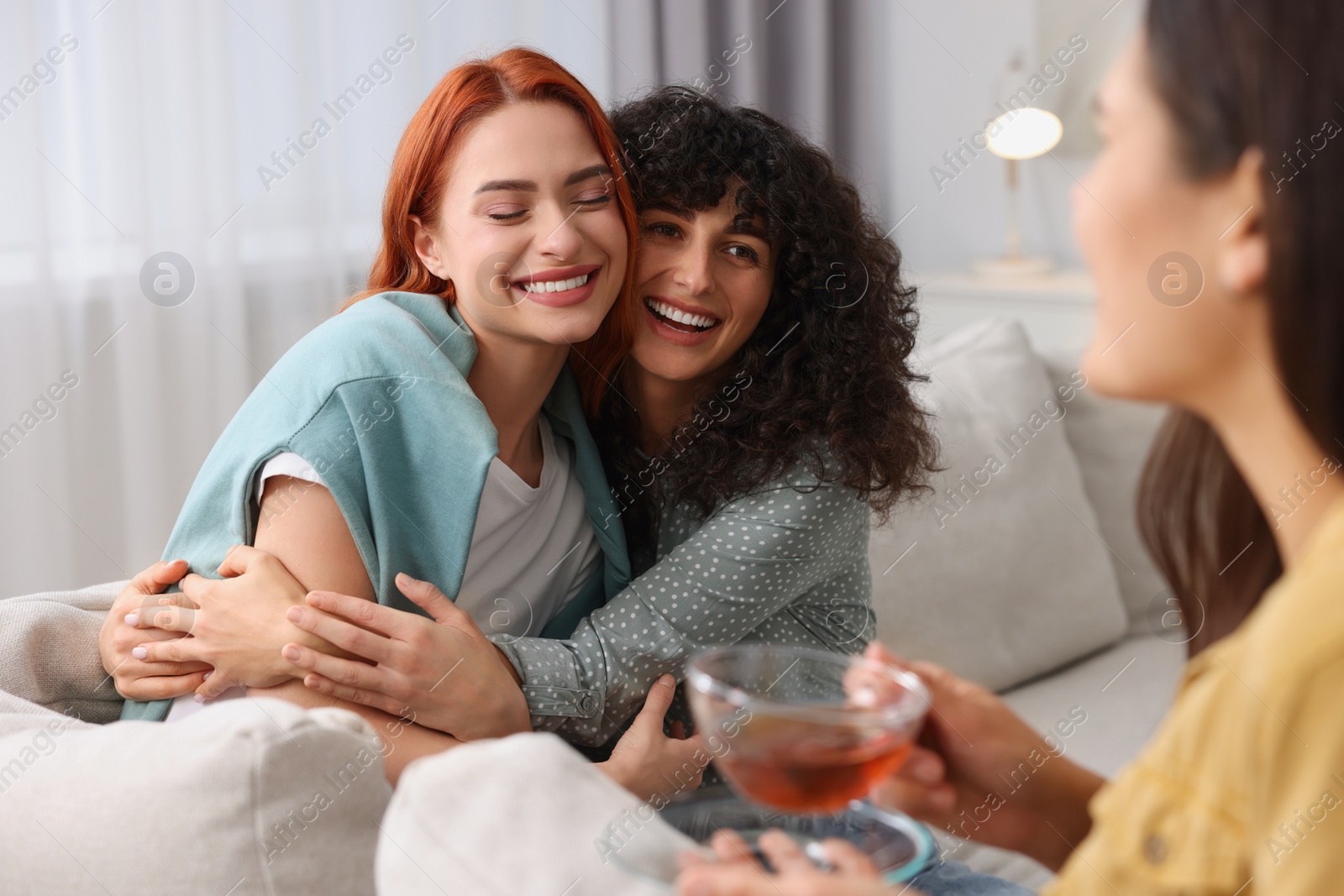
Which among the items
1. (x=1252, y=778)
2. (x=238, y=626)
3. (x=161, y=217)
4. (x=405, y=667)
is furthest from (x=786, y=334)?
(x=161, y=217)

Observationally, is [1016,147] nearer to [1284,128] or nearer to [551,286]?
[551,286]

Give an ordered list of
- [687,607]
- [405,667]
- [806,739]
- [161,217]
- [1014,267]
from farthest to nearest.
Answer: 1. [1014,267]
2. [161,217]
3. [687,607]
4. [405,667]
5. [806,739]

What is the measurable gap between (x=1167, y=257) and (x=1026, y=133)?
294cm

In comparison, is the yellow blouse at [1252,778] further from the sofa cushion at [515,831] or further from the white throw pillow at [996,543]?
the white throw pillow at [996,543]

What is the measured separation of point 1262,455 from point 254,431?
3.38ft

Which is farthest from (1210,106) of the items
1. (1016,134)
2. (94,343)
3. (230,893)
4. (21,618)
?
(1016,134)

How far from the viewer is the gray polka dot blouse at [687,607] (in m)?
1.38

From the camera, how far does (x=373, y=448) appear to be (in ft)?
4.31

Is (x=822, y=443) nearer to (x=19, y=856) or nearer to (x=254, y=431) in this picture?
(x=254, y=431)

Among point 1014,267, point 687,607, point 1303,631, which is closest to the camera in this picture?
point 1303,631

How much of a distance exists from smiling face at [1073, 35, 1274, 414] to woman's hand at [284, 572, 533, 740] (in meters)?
0.78

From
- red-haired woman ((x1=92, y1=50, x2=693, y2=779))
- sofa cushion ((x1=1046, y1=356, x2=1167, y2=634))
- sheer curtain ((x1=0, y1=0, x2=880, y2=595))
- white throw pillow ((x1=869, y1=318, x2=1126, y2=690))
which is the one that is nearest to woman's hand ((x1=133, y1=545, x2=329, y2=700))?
red-haired woman ((x1=92, y1=50, x2=693, y2=779))

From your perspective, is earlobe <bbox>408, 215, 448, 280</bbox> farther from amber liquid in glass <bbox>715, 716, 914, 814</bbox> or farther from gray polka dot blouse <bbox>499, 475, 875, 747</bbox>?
amber liquid in glass <bbox>715, 716, 914, 814</bbox>

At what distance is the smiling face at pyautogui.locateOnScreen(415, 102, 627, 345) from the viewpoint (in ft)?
4.58
